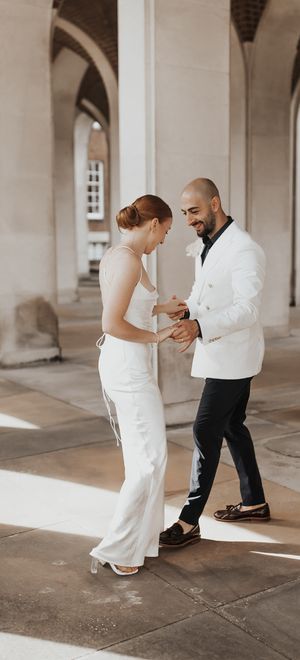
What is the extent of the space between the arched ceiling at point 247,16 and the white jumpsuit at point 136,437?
9640 millimetres

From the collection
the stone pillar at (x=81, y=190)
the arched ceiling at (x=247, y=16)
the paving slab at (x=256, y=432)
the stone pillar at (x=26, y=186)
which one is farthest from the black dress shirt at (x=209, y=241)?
the stone pillar at (x=81, y=190)

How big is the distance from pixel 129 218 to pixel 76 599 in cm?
175

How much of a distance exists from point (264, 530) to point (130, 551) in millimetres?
944

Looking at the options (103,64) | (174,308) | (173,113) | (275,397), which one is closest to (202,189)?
(174,308)

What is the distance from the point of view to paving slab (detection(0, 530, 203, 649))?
3043 mm

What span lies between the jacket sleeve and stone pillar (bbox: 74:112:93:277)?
23.2 m

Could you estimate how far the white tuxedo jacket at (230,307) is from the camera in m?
3.62

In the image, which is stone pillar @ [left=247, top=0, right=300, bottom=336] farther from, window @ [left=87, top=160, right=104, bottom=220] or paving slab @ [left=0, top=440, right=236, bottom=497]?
window @ [left=87, top=160, right=104, bottom=220]

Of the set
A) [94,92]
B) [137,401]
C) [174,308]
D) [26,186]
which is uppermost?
[94,92]

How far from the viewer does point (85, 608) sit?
10.6 feet

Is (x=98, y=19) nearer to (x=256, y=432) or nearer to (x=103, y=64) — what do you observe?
(x=103, y=64)

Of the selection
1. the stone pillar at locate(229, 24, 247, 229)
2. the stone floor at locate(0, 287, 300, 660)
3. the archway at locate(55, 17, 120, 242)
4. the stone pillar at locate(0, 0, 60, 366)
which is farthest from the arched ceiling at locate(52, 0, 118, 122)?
the stone floor at locate(0, 287, 300, 660)

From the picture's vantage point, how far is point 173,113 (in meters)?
6.25

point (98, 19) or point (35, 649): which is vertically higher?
point (98, 19)
